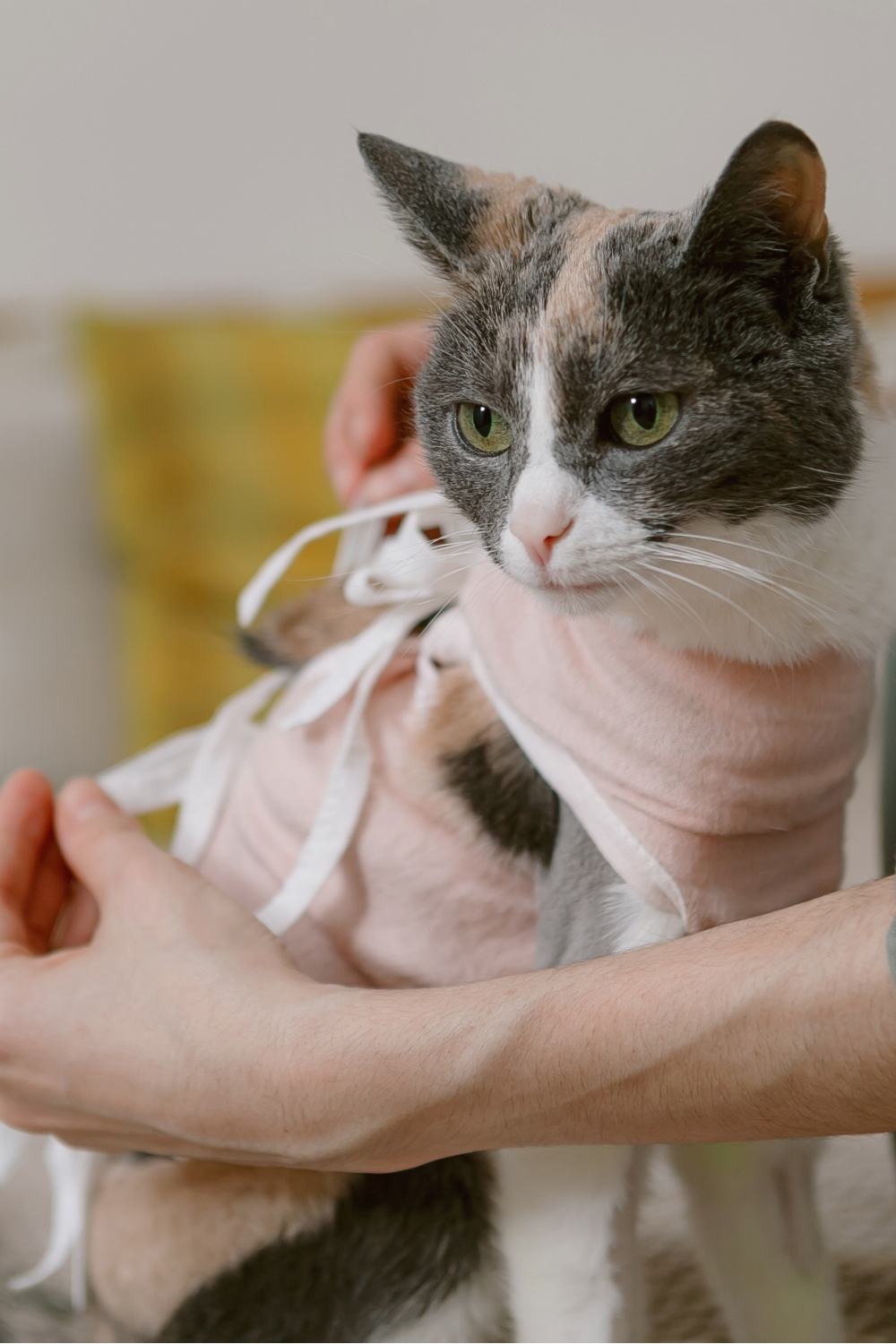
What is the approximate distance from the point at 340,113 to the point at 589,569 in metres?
0.85

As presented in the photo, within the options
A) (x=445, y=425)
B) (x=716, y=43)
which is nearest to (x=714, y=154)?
(x=716, y=43)

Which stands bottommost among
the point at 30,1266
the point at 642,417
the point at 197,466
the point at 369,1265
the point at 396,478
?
the point at 30,1266

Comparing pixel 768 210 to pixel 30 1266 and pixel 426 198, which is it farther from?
pixel 30 1266

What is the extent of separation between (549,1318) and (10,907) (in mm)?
431

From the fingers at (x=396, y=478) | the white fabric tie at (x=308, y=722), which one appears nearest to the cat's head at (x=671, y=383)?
the white fabric tie at (x=308, y=722)

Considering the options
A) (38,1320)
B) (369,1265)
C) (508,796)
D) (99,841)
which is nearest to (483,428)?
(508,796)

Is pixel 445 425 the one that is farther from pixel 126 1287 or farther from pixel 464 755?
pixel 126 1287

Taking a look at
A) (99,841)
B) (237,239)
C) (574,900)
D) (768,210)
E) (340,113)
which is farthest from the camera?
(237,239)

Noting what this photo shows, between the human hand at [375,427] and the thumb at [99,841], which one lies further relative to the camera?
the human hand at [375,427]

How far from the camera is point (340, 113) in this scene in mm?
1194

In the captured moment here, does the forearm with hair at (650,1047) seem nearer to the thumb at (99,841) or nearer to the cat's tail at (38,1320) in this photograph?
the thumb at (99,841)

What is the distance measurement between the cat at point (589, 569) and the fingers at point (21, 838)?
19 centimetres

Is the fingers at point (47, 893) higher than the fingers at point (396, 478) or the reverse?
the reverse

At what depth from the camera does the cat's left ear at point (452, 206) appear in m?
0.59
